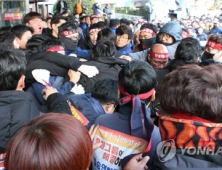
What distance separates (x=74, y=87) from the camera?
1.99m

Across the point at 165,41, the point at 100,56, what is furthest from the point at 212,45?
the point at 100,56

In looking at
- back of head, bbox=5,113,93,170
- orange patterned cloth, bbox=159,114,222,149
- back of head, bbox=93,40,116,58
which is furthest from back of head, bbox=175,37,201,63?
back of head, bbox=5,113,93,170

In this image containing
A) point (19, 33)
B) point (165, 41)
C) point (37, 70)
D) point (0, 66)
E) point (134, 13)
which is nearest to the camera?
point (0, 66)

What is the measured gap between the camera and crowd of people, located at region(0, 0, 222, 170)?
2.55ft

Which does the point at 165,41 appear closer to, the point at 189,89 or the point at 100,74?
the point at 100,74

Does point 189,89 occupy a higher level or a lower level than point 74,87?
higher

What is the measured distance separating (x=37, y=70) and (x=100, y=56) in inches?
23.1

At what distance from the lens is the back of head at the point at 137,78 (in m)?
1.40

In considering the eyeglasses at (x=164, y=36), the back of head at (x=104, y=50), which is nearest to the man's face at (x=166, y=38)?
the eyeglasses at (x=164, y=36)

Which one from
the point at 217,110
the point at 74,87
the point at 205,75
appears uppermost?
the point at 205,75

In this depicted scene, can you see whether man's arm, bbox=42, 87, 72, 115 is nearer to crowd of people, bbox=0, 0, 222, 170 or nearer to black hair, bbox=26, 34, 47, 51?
crowd of people, bbox=0, 0, 222, 170

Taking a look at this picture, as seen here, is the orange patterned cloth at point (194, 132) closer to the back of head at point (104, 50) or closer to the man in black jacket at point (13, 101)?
the man in black jacket at point (13, 101)

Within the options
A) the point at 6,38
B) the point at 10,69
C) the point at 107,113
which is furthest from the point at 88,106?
the point at 6,38

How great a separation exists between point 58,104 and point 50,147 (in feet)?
2.93
